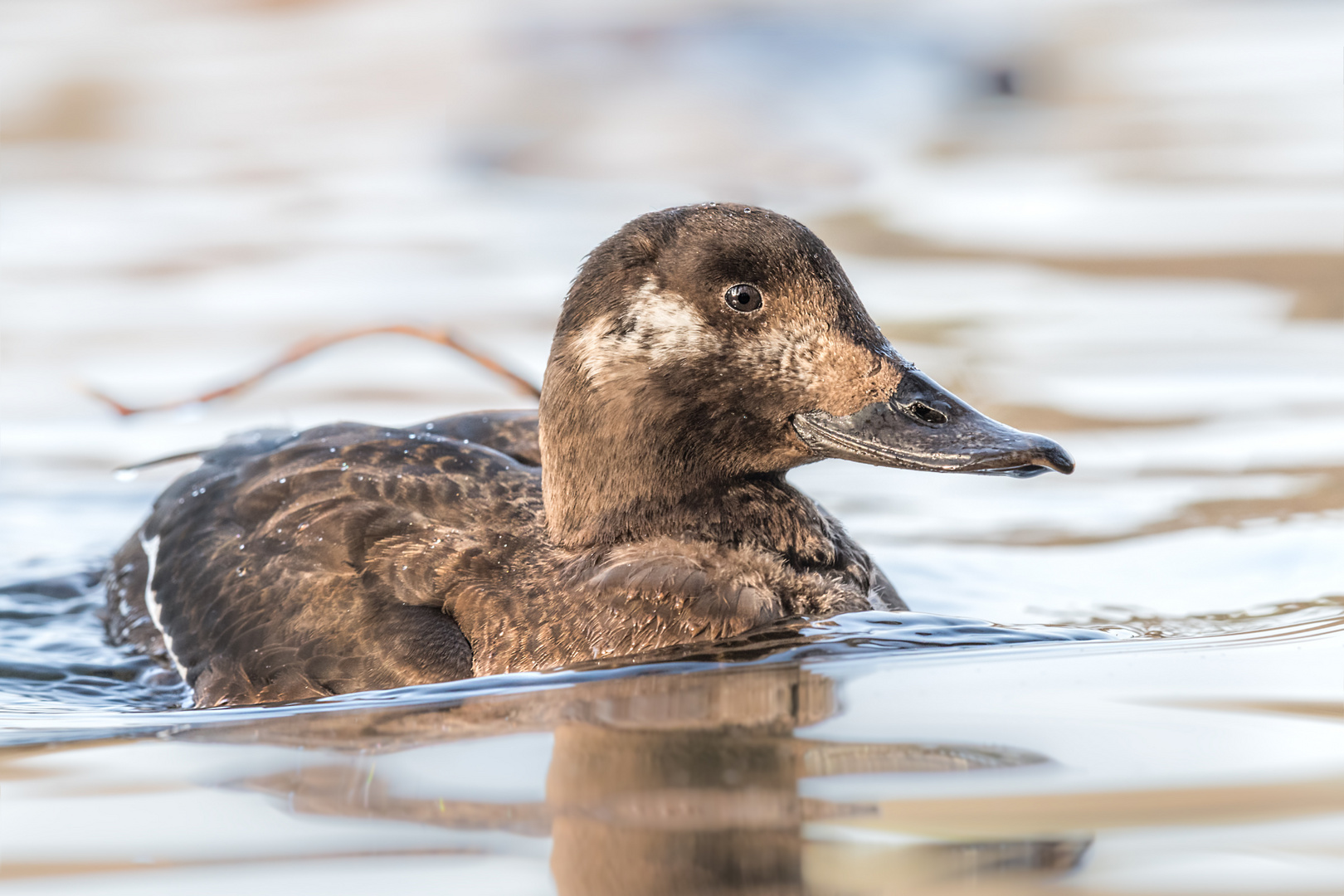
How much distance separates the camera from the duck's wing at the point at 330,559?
163 inches

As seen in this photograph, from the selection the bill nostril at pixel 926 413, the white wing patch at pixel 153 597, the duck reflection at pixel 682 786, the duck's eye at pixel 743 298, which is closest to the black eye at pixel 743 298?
the duck's eye at pixel 743 298

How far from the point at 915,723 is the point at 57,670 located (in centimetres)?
278

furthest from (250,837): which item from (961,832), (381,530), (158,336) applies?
(158,336)

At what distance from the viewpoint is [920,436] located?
162 inches

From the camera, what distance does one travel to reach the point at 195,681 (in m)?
4.51

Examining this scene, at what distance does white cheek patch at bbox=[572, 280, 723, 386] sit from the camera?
418 centimetres

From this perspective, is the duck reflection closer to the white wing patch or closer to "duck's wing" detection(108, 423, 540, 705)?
"duck's wing" detection(108, 423, 540, 705)

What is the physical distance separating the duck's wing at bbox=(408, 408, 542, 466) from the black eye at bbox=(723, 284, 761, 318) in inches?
45.1

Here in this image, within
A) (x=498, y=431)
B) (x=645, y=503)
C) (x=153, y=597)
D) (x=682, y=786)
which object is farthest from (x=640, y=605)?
(x=153, y=597)

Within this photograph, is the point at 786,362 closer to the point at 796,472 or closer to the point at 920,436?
the point at 920,436

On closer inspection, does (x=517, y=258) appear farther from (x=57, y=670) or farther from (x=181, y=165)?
(x=57, y=670)

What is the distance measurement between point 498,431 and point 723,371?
1.24 m

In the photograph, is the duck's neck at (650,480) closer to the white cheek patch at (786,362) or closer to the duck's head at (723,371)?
the duck's head at (723,371)

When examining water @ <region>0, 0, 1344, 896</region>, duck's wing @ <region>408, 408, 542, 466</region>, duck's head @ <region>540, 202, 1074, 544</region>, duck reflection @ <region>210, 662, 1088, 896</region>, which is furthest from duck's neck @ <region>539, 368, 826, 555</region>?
duck's wing @ <region>408, 408, 542, 466</region>
